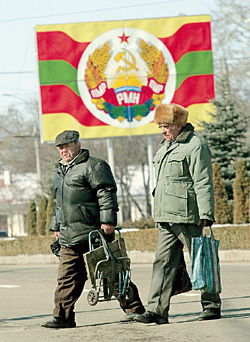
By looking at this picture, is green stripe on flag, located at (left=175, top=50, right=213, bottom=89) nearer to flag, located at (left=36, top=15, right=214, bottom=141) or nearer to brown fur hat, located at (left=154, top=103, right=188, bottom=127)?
flag, located at (left=36, top=15, right=214, bottom=141)

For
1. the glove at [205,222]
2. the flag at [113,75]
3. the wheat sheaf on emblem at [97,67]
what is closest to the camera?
the glove at [205,222]

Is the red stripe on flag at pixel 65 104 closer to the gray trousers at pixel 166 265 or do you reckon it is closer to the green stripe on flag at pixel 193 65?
the green stripe on flag at pixel 193 65

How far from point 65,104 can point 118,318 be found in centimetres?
2168

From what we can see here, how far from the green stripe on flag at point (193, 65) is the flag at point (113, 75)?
0.05 meters

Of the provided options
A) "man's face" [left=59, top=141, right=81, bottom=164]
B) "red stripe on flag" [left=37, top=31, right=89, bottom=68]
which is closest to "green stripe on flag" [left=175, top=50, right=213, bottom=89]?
"red stripe on flag" [left=37, top=31, right=89, bottom=68]

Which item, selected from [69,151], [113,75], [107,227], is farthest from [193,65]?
[107,227]

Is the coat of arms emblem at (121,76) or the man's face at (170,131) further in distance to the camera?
the coat of arms emblem at (121,76)

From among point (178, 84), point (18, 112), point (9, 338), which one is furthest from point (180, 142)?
point (18, 112)

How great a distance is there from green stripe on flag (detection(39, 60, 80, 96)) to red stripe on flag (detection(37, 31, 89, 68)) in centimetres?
18

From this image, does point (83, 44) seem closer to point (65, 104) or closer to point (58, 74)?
point (58, 74)

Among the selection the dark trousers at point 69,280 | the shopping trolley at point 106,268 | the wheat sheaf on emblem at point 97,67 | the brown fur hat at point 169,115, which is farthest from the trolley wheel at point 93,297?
the wheat sheaf on emblem at point 97,67

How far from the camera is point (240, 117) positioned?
28.5 metres

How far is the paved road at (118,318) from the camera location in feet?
22.8

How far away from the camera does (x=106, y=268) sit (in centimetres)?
754
